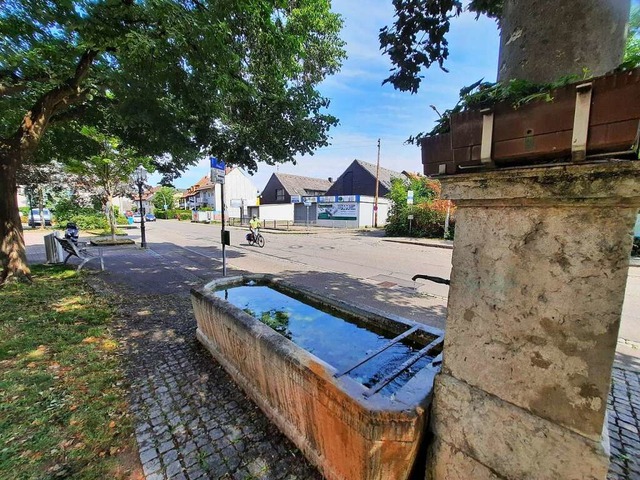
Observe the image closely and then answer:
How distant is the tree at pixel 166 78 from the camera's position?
3.68 metres

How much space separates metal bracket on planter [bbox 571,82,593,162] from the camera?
96 cm

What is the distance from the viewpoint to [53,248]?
860 cm

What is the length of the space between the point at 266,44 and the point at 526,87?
4876mm

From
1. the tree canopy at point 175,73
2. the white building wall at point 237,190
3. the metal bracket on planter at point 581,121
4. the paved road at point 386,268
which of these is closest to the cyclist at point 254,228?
the paved road at point 386,268

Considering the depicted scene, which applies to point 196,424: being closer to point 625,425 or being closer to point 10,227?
point 625,425

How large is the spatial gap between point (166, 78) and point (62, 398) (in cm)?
480

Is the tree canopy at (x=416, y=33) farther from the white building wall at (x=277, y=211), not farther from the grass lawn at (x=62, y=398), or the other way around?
the white building wall at (x=277, y=211)

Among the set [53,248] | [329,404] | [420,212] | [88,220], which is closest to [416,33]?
[329,404]

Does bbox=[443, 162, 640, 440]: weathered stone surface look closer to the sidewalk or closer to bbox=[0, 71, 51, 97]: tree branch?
the sidewalk

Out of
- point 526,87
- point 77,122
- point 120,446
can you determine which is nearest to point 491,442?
point 526,87

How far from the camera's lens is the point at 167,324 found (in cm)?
452

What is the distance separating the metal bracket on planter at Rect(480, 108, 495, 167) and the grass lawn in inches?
114

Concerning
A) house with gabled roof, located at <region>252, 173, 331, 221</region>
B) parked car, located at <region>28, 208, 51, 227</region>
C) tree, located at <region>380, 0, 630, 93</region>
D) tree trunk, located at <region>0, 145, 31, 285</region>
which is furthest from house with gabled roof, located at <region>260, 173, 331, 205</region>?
tree, located at <region>380, 0, 630, 93</region>

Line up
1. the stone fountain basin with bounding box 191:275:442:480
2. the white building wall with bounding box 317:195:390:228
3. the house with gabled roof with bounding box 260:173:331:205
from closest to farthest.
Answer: the stone fountain basin with bounding box 191:275:442:480, the white building wall with bounding box 317:195:390:228, the house with gabled roof with bounding box 260:173:331:205
